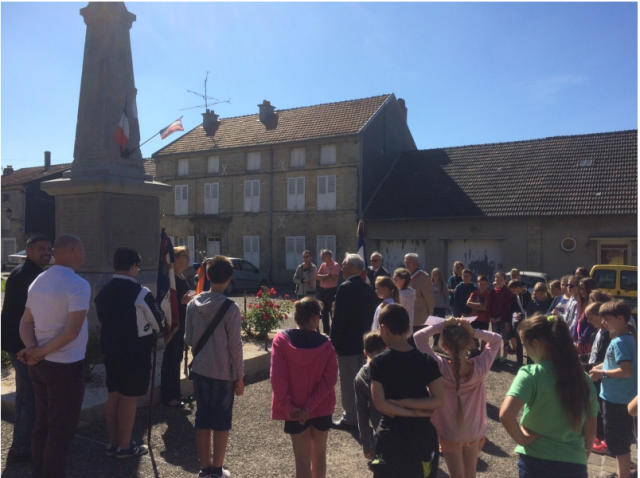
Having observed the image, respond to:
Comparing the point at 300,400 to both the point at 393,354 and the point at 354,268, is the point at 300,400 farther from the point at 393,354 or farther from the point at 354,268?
the point at 354,268

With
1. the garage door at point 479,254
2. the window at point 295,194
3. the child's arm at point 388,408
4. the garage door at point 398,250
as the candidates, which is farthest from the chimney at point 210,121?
the child's arm at point 388,408

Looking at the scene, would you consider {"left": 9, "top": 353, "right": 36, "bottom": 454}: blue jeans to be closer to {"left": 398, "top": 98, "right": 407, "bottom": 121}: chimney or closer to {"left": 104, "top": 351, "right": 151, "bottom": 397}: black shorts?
{"left": 104, "top": 351, "right": 151, "bottom": 397}: black shorts

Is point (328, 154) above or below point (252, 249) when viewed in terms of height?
above

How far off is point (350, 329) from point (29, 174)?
148 ft

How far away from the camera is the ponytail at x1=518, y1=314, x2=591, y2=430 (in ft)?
8.95

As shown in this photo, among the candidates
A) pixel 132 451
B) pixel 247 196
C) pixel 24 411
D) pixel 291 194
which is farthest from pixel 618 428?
pixel 247 196

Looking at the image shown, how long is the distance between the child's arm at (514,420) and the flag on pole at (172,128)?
8390mm

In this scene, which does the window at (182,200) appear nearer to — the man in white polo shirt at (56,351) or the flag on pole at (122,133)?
Answer: the flag on pole at (122,133)

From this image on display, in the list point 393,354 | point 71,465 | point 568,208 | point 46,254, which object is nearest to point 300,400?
point 393,354

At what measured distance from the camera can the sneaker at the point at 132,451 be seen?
4186 mm

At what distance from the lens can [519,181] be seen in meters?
22.9

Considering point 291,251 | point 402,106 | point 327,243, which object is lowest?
point 291,251

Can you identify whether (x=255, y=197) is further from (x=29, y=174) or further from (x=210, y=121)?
(x=29, y=174)

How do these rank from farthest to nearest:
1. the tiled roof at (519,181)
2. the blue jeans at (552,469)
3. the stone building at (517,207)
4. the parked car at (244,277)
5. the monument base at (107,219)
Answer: the parked car at (244,277) → the tiled roof at (519,181) → the stone building at (517,207) → the monument base at (107,219) → the blue jeans at (552,469)
